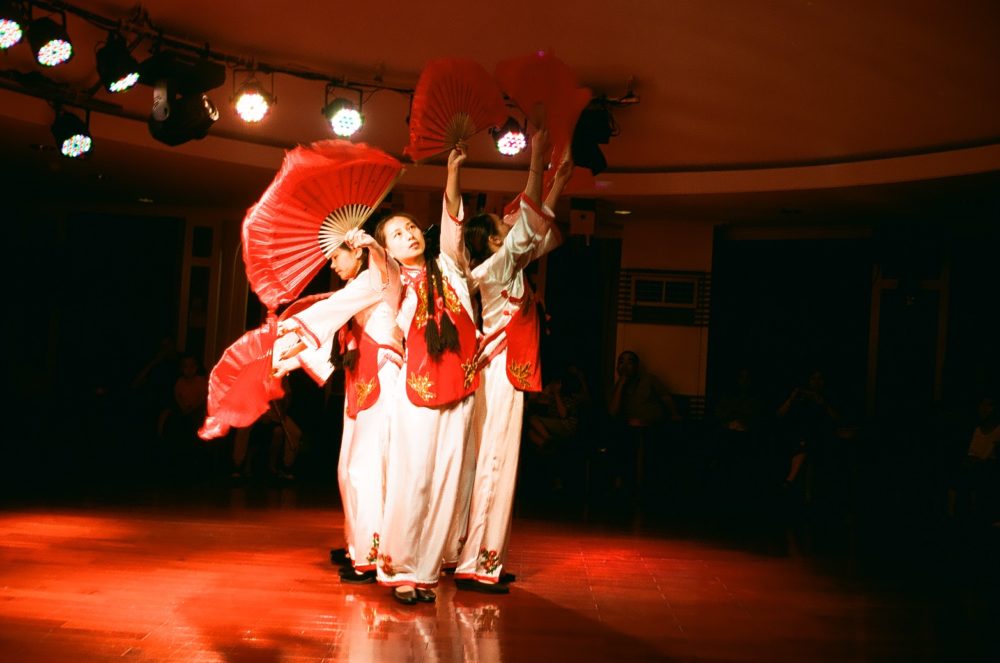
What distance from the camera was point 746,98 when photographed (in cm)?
→ 567

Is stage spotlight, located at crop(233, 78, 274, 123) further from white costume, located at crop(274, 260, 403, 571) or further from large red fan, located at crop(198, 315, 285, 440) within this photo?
large red fan, located at crop(198, 315, 285, 440)

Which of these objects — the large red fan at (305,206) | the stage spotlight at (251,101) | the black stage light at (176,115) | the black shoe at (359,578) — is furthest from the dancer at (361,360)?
the stage spotlight at (251,101)

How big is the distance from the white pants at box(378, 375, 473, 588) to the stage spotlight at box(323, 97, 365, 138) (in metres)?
2.70

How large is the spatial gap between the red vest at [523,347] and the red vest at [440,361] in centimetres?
20

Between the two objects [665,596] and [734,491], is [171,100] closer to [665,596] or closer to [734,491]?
[665,596]

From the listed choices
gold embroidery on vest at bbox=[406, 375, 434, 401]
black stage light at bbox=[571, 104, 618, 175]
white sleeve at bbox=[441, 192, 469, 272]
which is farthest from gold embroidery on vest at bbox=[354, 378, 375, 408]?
black stage light at bbox=[571, 104, 618, 175]

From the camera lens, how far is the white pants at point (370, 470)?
12.0 ft

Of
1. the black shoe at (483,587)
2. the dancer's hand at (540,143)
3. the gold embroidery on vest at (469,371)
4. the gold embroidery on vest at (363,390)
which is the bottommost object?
the black shoe at (483,587)

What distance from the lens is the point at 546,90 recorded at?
349cm

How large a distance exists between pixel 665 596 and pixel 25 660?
2.20 metres

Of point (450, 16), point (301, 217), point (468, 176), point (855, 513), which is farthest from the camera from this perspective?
point (468, 176)

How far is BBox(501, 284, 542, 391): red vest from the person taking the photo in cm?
363

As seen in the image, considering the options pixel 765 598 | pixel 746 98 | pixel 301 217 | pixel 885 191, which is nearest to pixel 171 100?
pixel 301 217

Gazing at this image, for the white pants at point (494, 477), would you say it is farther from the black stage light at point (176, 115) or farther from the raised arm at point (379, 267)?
the black stage light at point (176, 115)
